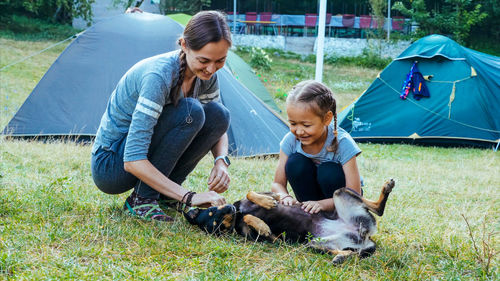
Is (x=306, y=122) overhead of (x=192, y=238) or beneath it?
overhead

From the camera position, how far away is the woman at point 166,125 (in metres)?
2.10

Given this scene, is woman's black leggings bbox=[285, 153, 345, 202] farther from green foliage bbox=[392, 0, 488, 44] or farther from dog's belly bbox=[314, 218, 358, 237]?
green foliage bbox=[392, 0, 488, 44]

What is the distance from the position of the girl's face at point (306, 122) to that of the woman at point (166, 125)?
39 cm

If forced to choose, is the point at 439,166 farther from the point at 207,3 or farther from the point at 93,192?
the point at 207,3

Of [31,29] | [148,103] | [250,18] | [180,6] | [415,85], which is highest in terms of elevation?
[180,6]

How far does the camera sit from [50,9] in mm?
17938

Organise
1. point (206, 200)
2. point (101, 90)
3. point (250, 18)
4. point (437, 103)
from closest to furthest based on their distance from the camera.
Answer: point (206, 200) → point (101, 90) → point (437, 103) → point (250, 18)

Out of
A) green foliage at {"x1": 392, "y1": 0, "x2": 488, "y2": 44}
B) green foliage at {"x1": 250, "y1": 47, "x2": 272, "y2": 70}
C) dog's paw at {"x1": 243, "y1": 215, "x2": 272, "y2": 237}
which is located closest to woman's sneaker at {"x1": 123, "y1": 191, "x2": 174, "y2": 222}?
dog's paw at {"x1": 243, "y1": 215, "x2": 272, "y2": 237}

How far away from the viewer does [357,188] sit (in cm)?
222

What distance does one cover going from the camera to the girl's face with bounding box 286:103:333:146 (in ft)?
7.22

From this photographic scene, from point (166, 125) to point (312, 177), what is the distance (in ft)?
2.41

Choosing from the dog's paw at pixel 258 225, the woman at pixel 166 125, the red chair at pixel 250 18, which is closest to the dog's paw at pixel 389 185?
the dog's paw at pixel 258 225

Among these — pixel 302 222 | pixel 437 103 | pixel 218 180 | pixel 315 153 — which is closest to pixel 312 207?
pixel 302 222

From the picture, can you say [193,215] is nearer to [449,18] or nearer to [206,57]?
[206,57]
